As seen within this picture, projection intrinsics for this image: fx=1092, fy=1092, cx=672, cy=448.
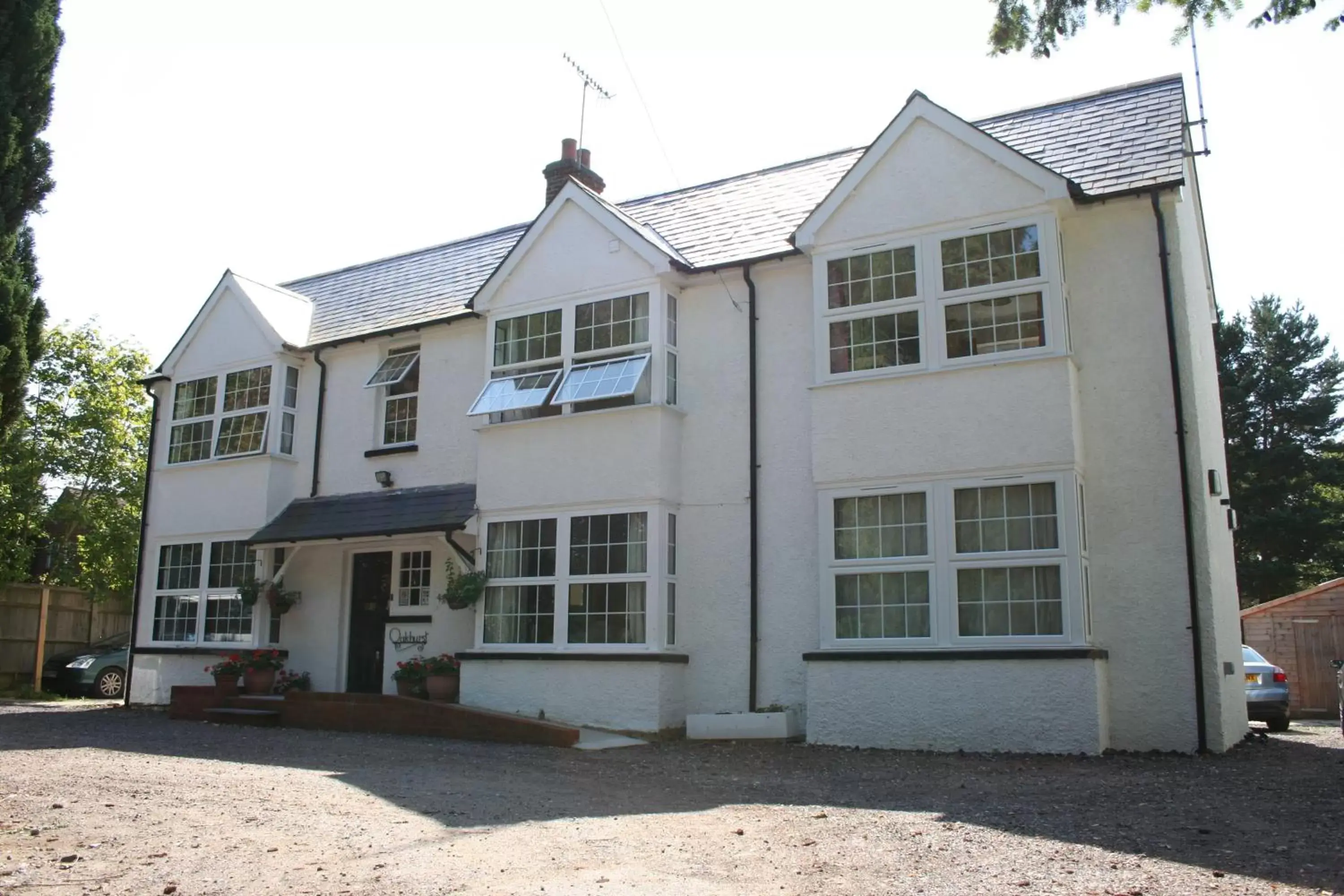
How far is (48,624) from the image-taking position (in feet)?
77.0

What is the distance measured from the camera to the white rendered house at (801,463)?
12.0 m

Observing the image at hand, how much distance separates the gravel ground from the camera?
613 centimetres

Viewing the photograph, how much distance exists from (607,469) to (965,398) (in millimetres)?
4869

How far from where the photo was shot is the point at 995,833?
7219mm

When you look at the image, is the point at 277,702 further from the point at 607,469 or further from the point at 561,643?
the point at 607,469

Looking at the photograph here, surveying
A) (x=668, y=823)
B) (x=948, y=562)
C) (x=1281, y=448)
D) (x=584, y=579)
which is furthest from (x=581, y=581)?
(x=1281, y=448)

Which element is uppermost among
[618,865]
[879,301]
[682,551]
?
[879,301]

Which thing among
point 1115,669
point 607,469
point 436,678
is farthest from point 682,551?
point 1115,669

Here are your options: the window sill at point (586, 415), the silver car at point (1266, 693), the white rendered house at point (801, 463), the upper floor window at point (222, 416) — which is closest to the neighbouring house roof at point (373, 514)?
the white rendered house at point (801, 463)

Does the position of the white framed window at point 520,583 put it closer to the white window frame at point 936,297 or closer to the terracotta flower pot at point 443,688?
the terracotta flower pot at point 443,688

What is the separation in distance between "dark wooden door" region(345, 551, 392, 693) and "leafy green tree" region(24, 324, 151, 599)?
415 inches

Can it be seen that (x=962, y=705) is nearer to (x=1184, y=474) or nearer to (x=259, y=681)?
(x=1184, y=474)

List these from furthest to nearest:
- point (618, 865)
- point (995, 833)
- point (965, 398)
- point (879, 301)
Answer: point (879, 301), point (965, 398), point (995, 833), point (618, 865)

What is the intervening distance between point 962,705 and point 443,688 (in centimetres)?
722
